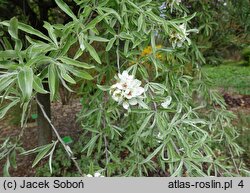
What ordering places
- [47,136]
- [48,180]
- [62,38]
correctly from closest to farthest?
[62,38], [48,180], [47,136]

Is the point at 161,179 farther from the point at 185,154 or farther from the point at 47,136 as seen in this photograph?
the point at 47,136

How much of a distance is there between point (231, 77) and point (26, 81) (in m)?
6.85

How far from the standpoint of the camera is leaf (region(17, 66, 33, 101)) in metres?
0.74

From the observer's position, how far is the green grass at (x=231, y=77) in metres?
5.90

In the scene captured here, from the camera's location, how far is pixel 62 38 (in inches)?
37.4

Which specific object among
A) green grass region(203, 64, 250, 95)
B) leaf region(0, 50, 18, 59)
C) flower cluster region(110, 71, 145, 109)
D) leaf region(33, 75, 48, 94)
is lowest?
leaf region(33, 75, 48, 94)

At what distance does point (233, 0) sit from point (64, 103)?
284 cm

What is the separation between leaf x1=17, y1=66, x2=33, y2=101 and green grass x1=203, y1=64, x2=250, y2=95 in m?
4.55

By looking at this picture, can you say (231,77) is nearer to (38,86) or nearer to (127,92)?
(127,92)

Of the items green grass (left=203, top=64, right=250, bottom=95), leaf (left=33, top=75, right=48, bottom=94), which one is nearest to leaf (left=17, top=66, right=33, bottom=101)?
leaf (left=33, top=75, right=48, bottom=94)

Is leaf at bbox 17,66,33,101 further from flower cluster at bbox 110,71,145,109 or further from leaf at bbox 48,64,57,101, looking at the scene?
flower cluster at bbox 110,71,145,109

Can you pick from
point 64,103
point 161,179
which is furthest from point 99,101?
point 64,103

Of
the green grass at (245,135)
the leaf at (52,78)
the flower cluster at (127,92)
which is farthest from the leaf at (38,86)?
the green grass at (245,135)

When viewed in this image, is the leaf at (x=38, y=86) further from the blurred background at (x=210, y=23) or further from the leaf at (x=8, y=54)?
the blurred background at (x=210, y=23)
